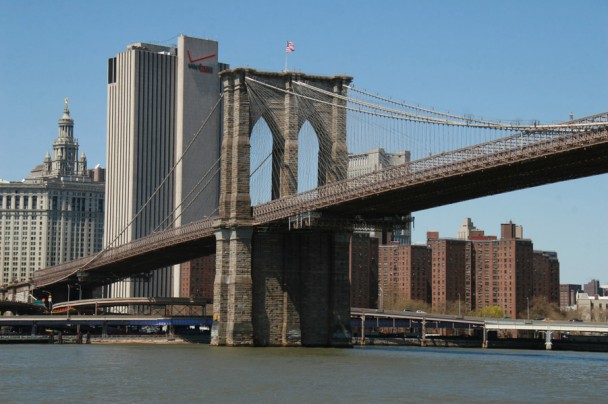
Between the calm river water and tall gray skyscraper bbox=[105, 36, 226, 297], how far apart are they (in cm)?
11785

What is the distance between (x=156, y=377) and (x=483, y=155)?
21.2 metres

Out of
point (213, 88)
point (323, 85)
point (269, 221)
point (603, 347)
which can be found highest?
point (213, 88)

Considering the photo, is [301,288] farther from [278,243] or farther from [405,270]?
[405,270]

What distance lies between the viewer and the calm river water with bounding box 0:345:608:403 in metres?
46.8

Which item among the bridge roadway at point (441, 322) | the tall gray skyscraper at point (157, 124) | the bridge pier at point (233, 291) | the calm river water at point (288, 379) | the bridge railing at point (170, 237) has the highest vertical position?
the tall gray skyscraper at point (157, 124)

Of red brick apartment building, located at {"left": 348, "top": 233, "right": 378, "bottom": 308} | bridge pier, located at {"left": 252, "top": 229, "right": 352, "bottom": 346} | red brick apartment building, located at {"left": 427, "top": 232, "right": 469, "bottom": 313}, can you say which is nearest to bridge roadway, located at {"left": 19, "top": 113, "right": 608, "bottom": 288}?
bridge pier, located at {"left": 252, "top": 229, "right": 352, "bottom": 346}

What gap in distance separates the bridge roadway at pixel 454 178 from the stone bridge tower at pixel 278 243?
7.23 feet

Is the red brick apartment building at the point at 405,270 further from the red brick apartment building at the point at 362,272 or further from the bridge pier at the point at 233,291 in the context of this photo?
the bridge pier at the point at 233,291

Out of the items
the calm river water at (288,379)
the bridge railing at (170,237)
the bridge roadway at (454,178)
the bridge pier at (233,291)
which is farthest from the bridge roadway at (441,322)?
the calm river water at (288,379)

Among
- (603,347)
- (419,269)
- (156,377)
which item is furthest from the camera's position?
(419,269)

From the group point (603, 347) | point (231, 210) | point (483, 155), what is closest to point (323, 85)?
point (231, 210)

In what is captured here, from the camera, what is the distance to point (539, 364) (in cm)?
7100

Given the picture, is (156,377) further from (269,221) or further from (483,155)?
(269,221)

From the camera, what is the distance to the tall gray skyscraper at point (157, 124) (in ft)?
635
